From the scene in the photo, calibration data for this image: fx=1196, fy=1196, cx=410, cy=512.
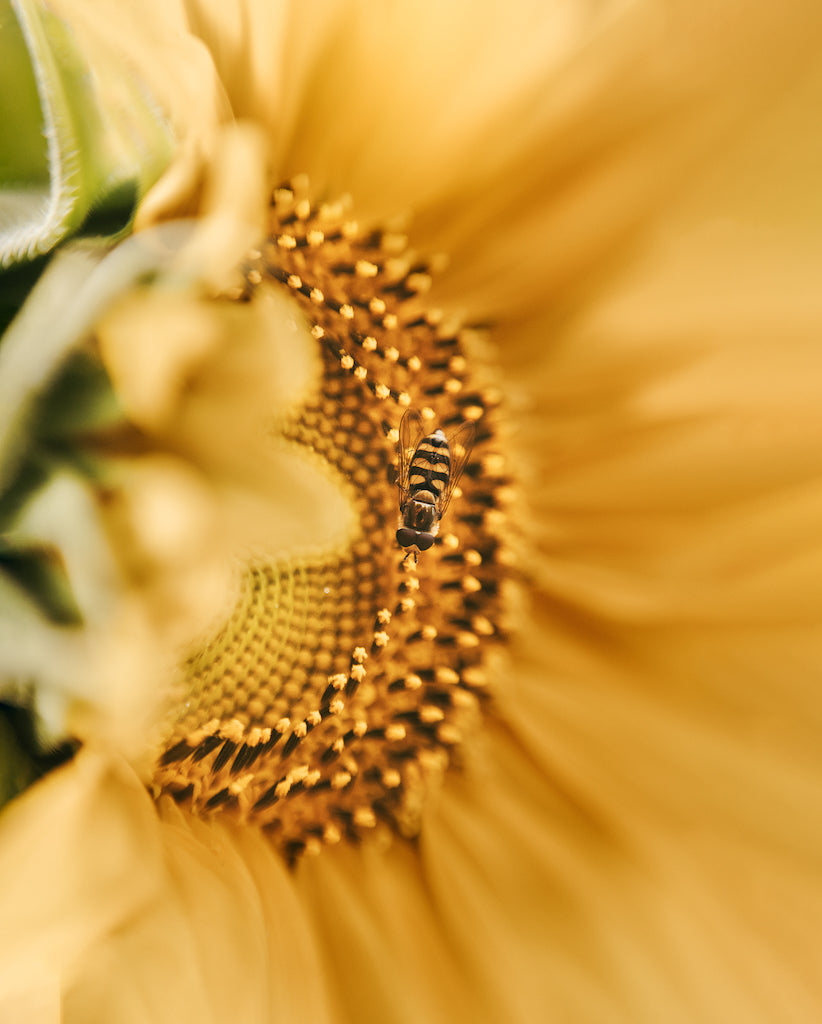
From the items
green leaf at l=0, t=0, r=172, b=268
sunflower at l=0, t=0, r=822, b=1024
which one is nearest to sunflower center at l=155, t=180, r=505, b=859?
sunflower at l=0, t=0, r=822, b=1024

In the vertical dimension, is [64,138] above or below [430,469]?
above

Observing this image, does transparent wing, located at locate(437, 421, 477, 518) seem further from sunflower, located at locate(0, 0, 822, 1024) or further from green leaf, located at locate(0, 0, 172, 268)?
green leaf, located at locate(0, 0, 172, 268)

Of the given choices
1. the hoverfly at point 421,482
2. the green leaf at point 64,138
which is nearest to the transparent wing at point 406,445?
the hoverfly at point 421,482

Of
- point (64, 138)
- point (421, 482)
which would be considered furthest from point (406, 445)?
point (64, 138)

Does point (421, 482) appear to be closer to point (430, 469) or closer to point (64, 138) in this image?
point (430, 469)

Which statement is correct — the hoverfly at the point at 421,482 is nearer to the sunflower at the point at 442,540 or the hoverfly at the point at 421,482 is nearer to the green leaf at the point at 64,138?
the sunflower at the point at 442,540

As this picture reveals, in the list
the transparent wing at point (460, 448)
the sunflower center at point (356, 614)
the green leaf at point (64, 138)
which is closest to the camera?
the green leaf at point (64, 138)
